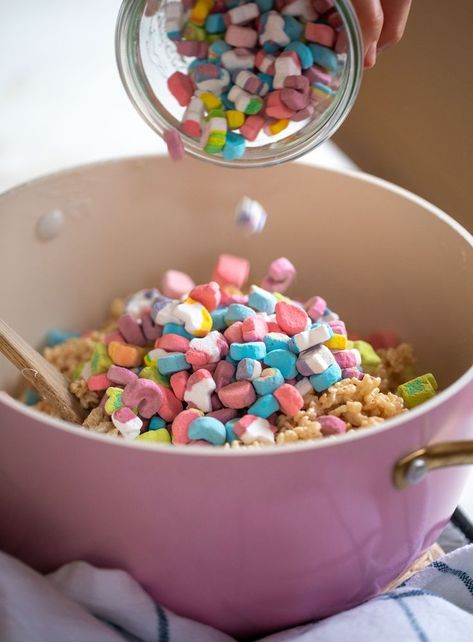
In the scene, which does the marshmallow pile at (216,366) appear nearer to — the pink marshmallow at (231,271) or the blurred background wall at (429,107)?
the pink marshmallow at (231,271)

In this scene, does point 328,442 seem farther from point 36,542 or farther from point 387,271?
point 387,271

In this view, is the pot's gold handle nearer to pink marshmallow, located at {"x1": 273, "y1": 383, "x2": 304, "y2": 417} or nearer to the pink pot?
the pink pot

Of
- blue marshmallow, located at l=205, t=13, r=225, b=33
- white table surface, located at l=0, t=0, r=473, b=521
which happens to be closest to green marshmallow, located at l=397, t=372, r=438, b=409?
blue marshmallow, located at l=205, t=13, r=225, b=33

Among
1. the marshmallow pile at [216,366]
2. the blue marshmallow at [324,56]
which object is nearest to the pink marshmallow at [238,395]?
the marshmallow pile at [216,366]

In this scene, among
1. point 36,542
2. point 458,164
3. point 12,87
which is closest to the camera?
point 36,542

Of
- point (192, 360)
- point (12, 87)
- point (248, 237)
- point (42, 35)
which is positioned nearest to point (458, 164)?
point (248, 237)
